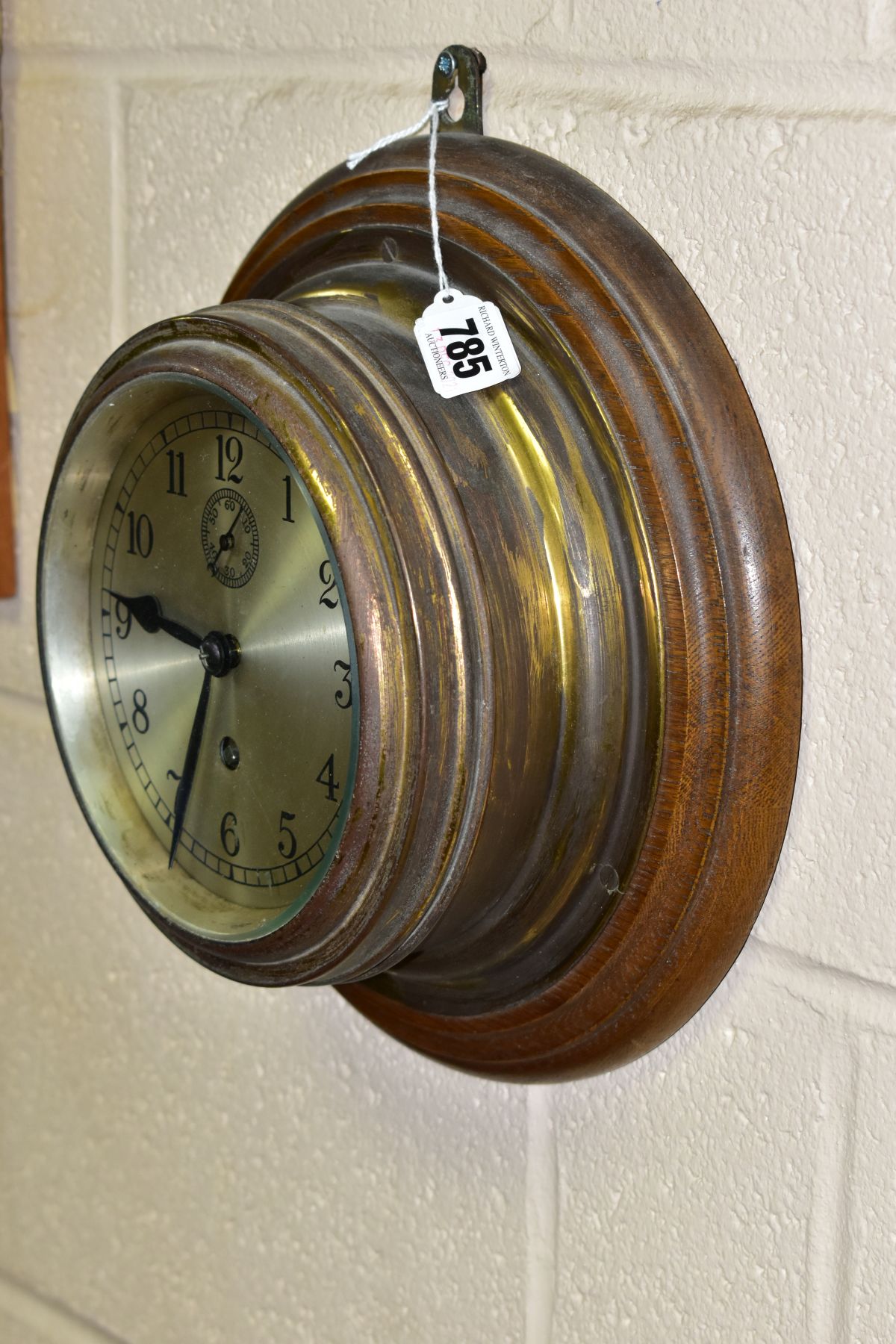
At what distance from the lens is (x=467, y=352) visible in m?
0.69

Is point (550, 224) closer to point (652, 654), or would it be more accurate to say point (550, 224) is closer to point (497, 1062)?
point (652, 654)

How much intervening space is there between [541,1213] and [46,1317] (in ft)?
1.74

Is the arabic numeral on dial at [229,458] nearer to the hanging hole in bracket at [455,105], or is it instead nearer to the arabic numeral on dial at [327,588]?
the arabic numeral on dial at [327,588]

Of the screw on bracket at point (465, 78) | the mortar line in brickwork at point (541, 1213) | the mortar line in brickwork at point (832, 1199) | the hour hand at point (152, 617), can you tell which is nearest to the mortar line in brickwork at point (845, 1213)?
the mortar line in brickwork at point (832, 1199)

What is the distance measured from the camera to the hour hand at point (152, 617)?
29.5 inches

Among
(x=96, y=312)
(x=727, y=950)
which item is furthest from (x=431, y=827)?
(x=96, y=312)

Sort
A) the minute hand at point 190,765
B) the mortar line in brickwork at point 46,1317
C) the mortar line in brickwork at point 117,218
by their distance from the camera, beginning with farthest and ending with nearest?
the mortar line in brickwork at point 46,1317 < the mortar line in brickwork at point 117,218 < the minute hand at point 190,765

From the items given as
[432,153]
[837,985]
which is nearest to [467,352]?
[432,153]

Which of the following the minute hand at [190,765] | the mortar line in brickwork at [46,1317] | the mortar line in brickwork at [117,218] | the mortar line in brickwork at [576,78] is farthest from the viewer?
the mortar line in brickwork at [46,1317]

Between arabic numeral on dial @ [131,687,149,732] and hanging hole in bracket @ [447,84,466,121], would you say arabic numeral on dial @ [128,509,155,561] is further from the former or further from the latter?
hanging hole in bracket @ [447,84,466,121]

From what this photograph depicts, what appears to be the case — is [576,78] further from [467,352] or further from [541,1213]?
[541,1213]

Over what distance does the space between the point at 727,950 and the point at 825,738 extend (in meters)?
0.11

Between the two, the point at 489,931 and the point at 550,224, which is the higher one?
the point at 550,224

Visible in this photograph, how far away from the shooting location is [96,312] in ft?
3.25
